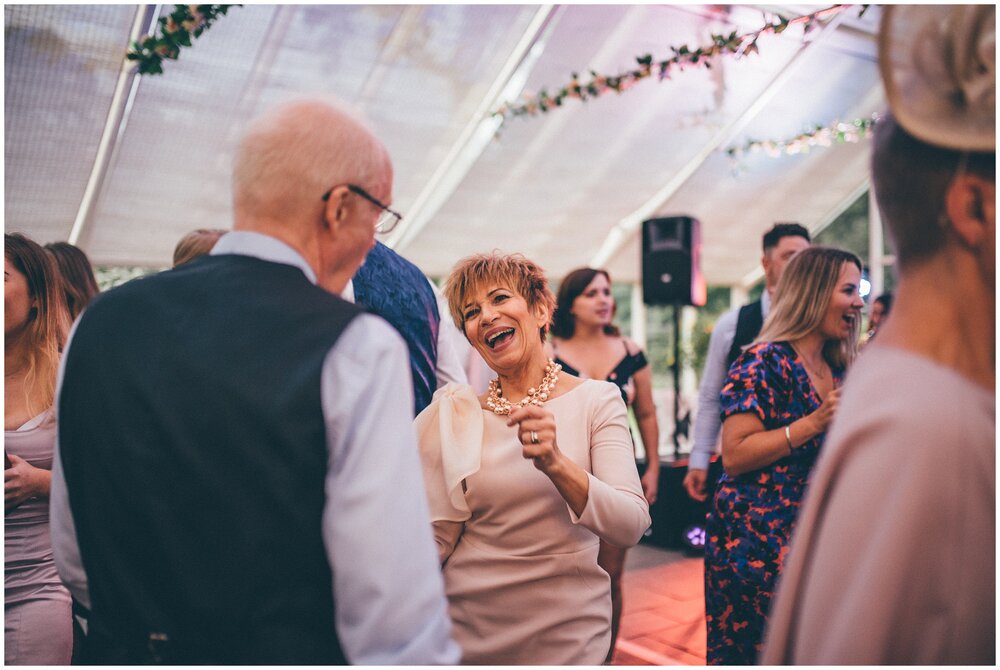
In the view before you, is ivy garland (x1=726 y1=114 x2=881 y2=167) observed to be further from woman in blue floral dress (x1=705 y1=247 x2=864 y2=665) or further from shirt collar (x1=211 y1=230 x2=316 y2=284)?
shirt collar (x1=211 y1=230 x2=316 y2=284)

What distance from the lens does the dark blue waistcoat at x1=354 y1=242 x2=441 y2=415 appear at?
1.98 m

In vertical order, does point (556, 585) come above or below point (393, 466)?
below

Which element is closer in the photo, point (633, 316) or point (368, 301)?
point (368, 301)

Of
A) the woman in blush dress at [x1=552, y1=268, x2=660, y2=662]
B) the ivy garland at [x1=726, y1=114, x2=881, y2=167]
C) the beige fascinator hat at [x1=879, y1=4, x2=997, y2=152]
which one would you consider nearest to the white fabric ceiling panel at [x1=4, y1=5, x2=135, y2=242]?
the woman in blush dress at [x1=552, y1=268, x2=660, y2=662]

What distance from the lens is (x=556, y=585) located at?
1685 millimetres

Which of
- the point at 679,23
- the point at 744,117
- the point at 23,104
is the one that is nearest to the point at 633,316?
the point at 744,117

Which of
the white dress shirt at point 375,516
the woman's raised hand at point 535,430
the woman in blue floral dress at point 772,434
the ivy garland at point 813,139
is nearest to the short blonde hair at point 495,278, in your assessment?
the woman's raised hand at point 535,430

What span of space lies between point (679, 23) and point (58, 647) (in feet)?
19.6

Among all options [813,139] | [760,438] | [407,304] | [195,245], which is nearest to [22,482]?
[195,245]

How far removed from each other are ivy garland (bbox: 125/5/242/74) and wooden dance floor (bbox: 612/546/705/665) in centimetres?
320

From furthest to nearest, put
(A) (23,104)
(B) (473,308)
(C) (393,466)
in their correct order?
1. (A) (23,104)
2. (B) (473,308)
3. (C) (393,466)

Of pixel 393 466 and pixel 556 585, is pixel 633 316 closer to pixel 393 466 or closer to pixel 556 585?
pixel 556 585

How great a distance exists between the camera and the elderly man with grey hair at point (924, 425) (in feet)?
2.32

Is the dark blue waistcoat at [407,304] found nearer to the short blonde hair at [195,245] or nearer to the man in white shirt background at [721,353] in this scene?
the short blonde hair at [195,245]
